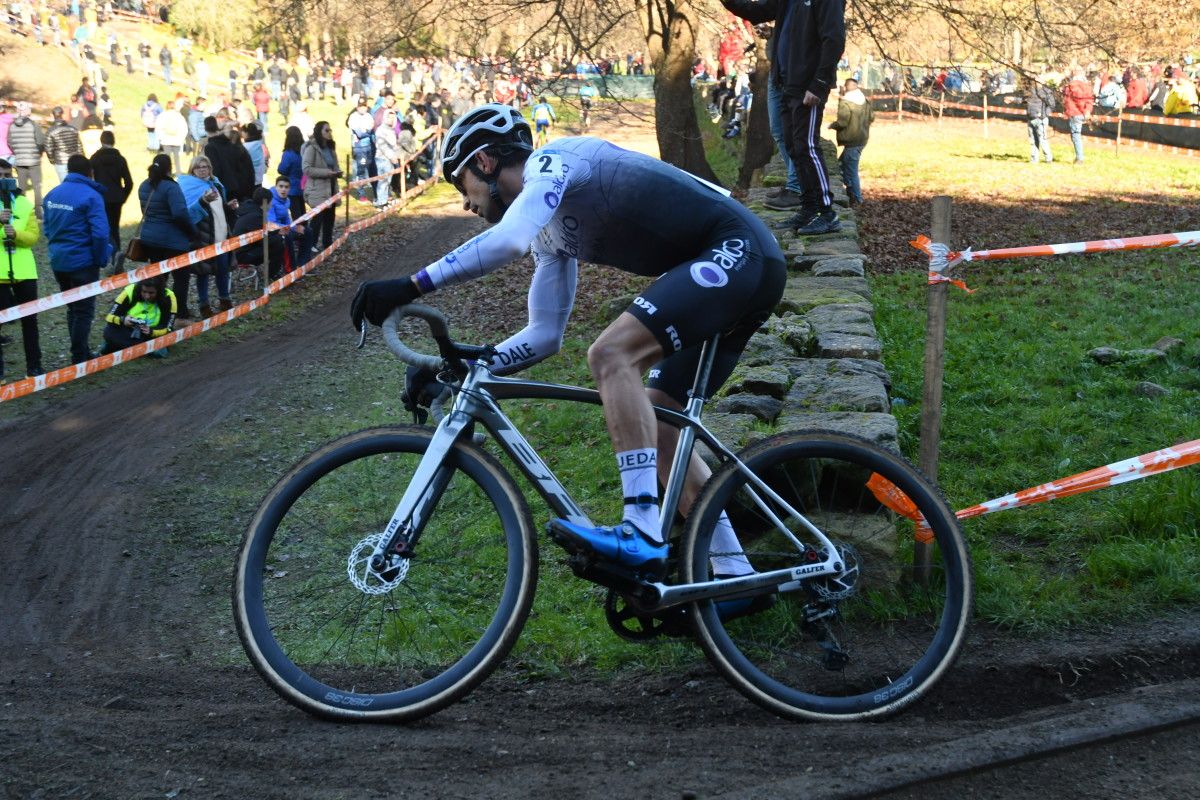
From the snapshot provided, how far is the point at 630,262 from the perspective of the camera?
3.95 meters

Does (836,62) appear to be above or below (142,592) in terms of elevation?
above

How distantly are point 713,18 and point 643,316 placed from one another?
1589 cm

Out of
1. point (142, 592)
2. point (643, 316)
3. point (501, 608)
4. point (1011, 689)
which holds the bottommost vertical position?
point (142, 592)

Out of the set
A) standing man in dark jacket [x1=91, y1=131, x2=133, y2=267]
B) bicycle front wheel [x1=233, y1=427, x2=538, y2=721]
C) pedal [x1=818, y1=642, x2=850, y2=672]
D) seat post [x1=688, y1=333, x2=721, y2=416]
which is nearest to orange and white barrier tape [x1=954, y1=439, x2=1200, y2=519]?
pedal [x1=818, y1=642, x2=850, y2=672]

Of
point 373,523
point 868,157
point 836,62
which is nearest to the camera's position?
point 373,523

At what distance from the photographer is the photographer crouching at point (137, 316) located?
1209cm

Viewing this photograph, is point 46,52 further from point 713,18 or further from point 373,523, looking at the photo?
point 373,523

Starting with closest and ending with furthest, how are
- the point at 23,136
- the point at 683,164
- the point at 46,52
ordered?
the point at 683,164, the point at 23,136, the point at 46,52

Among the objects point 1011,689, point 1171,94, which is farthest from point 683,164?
point 1171,94

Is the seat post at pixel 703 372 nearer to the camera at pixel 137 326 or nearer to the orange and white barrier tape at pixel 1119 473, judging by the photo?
the orange and white barrier tape at pixel 1119 473

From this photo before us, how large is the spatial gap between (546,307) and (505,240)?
0.68 m

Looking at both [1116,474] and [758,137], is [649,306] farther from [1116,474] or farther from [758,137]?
[758,137]

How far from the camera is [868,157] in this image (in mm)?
25656

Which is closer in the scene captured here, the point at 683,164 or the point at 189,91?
the point at 683,164
